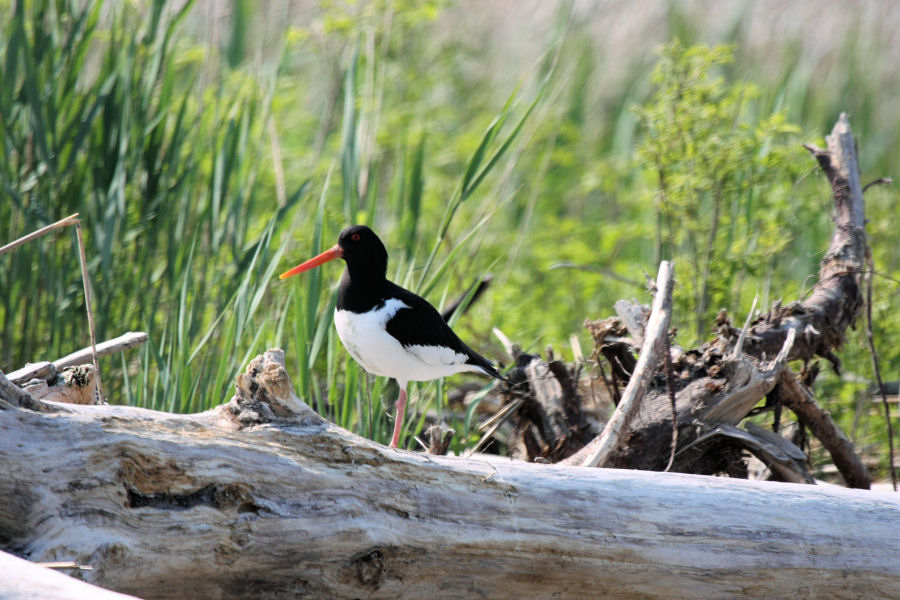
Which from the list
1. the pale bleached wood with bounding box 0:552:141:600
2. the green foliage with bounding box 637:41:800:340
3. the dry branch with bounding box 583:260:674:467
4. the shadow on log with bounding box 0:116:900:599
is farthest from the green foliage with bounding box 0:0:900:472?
the pale bleached wood with bounding box 0:552:141:600

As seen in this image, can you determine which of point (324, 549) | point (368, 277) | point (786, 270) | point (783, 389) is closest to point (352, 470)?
point (324, 549)

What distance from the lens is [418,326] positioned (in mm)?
2805

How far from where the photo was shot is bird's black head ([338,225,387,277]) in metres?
2.80

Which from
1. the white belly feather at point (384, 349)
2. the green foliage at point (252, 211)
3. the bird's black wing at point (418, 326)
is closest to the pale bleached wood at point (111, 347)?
the green foliage at point (252, 211)

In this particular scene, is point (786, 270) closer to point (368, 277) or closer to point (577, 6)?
point (368, 277)

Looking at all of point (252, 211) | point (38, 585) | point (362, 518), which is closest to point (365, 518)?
point (362, 518)

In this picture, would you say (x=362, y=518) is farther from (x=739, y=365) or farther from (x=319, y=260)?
(x=739, y=365)

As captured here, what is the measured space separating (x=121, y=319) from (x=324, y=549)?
195 cm

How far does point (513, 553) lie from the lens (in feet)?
6.70

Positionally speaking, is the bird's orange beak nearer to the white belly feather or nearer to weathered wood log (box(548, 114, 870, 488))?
the white belly feather

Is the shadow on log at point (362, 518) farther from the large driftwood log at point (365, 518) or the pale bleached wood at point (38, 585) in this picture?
the pale bleached wood at point (38, 585)

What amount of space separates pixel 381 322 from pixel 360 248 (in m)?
0.24

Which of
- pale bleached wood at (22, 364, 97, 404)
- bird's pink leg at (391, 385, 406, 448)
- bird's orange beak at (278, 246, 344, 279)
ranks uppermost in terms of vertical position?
bird's orange beak at (278, 246, 344, 279)

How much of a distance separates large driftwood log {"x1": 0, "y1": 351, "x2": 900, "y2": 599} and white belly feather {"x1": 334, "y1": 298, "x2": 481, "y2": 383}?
698 mm
